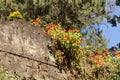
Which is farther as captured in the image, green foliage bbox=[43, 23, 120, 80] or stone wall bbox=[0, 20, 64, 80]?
green foliage bbox=[43, 23, 120, 80]

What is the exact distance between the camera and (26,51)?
32.5 feet

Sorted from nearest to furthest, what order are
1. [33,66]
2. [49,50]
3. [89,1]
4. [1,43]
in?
[1,43] → [33,66] → [49,50] → [89,1]

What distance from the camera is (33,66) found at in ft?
32.5

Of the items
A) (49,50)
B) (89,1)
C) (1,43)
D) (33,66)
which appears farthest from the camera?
(89,1)

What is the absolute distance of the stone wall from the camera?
30.8ft

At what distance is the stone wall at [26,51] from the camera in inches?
369

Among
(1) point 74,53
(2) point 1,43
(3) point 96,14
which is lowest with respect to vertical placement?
(3) point 96,14

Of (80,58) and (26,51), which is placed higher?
(26,51)

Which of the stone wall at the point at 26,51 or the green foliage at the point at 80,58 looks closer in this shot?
the stone wall at the point at 26,51

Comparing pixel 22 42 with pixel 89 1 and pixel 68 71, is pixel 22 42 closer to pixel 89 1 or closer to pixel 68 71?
pixel 68 71

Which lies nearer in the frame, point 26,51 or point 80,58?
point 26,51

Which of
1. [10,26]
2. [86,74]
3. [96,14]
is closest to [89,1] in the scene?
[96,14]

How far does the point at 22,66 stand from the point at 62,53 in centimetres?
138

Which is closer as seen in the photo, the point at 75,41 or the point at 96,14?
the point at 75,41
